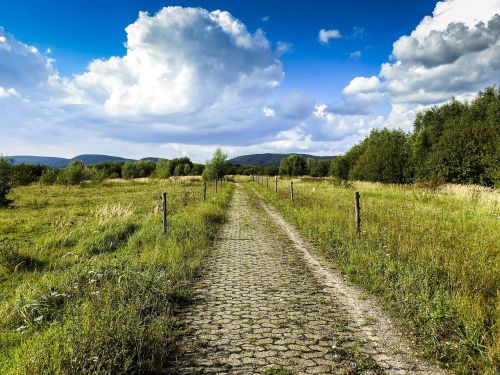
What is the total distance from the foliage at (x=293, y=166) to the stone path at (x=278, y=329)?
122240 mm

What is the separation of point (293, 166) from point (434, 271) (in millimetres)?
124945

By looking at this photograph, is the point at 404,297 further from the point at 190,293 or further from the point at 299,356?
the point at 190,293

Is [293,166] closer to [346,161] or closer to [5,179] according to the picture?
[346,161]

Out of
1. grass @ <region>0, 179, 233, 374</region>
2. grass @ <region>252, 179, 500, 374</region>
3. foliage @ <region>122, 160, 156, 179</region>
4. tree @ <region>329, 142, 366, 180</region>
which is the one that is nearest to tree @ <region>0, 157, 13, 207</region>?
grass @ <region>0, 179, 233, 374</region>

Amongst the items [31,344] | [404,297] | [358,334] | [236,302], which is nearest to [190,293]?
[236,302]

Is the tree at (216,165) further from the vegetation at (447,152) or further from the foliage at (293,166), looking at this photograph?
the foliage at (293,166)

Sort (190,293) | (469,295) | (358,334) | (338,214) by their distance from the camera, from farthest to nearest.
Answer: (338,214) → (190,293) → (469,295) → (358,334)

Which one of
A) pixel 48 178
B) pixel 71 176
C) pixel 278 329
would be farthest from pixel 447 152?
pixel 48 178

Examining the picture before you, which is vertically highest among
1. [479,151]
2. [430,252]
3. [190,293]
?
[479,151]

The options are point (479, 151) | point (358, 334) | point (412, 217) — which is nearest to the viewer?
point (358, 334)

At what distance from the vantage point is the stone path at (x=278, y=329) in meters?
4.09

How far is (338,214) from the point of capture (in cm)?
1502

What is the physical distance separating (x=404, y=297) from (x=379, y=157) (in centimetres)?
4004

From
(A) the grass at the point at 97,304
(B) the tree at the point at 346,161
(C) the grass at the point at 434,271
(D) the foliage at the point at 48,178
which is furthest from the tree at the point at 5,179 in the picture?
(B) the tree at the point at 346,161
